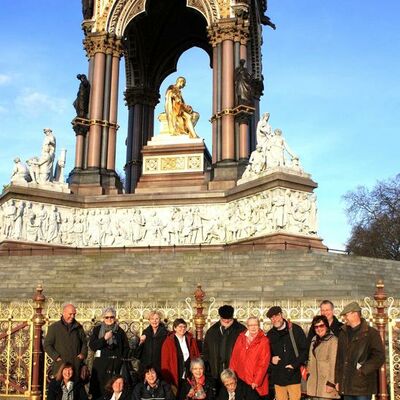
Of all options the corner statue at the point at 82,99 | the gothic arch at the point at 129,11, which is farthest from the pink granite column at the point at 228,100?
the corner statue at the point at 82,99

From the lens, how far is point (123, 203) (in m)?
24.2

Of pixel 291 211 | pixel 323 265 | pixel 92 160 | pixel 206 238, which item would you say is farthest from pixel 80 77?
pixel 323 265

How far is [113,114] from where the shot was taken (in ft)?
85.6

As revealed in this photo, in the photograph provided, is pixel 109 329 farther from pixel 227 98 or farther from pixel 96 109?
pixel 96 109

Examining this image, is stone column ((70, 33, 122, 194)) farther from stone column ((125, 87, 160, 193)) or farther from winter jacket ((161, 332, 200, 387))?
winter jacket ((161, 332, 200, 387))

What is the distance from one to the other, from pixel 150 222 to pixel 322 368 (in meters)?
17.5

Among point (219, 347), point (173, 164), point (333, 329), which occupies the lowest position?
point (219, 347)

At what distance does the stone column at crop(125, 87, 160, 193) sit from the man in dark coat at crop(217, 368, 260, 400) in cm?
2456

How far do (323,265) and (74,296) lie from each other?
20.2 ft

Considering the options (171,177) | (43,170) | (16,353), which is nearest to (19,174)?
(43,170)

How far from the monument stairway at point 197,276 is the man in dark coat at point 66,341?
18.7ft

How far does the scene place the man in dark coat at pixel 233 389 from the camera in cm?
660

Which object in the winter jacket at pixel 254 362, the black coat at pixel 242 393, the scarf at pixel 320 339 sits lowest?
the black coat at pixel 242 393

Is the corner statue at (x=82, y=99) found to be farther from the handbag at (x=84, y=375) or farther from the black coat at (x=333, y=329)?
the black coat at (x=333, y=329)
